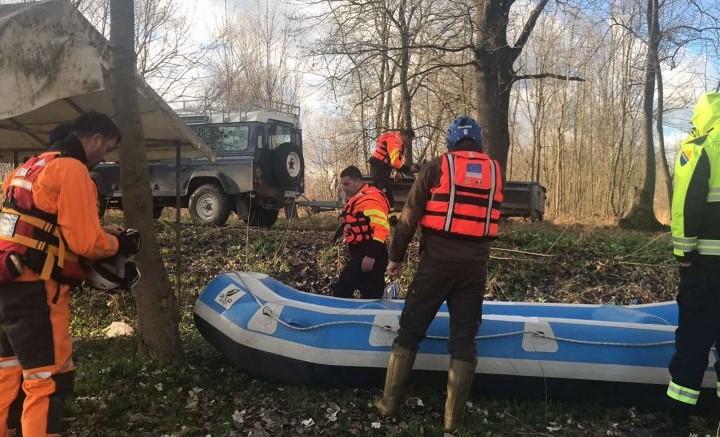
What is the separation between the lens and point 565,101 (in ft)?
72.0

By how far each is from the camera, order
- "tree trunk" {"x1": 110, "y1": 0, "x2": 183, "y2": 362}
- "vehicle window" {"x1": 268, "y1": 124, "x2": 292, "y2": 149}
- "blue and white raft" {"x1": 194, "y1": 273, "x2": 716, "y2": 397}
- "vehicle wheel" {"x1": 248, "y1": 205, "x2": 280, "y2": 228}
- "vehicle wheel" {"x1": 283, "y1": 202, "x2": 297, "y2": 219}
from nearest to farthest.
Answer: "blue and white raft" {"x1": 194, "y1": 273, "x2": 716, "y2": 397}, "tree trunk" {"x1": 110, "y1": 0, "x2": 183, "y2": 362}, "vehicle window" {"x1": 268, "y1": 124, "x2": 292, "y2": 149}, "vehicle wheel" {"x1": 283, "y1": 202, "x2": 297, "y2": 219}, "vehicle wheel" {"x1": 248, "y1": 205, "x2": 280, "y2": 228}

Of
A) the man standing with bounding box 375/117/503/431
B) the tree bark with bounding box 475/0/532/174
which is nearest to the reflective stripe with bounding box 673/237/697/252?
the man standing with bounding box 375/117/503/431

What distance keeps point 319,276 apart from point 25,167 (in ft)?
16.2

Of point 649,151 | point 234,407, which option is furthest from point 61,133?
point 649,151

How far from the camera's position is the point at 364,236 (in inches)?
206

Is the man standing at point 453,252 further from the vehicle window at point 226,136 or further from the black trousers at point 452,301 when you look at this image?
the vehicle window at point 226,136

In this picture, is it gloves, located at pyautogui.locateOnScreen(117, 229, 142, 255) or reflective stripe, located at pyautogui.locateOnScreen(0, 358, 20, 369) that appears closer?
reflective stripe, located at pyautogui.locateOnScreen(0, 358, 20, 369)

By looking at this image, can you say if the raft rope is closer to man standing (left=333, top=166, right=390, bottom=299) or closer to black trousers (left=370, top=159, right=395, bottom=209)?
man standing (left=333, top=166, right=390, bottom=299)

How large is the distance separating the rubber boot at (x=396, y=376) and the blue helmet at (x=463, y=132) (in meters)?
1.40

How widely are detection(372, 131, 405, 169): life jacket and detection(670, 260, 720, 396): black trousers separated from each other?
529cm

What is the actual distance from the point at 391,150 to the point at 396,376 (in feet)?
17.2

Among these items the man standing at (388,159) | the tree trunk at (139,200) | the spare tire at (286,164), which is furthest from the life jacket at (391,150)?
the tree trunk at (139,200)

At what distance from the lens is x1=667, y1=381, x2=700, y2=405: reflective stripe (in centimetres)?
334

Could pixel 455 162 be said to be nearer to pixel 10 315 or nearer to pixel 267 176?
pixel 10 315
